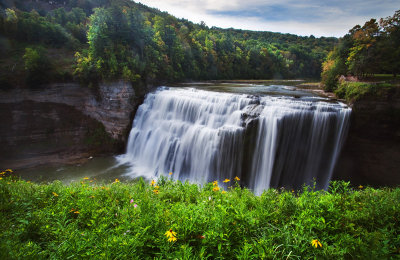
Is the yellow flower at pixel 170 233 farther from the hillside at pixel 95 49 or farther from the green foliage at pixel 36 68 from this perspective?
the green foliage at pixel 36 68

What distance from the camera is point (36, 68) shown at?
16.8m

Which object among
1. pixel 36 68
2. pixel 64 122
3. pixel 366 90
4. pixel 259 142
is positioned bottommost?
pixel 64 122

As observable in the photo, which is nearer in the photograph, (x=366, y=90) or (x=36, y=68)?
(x=366, y=90)

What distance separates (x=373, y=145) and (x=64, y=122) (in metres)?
21.5

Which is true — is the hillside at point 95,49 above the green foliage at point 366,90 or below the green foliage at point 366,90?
above

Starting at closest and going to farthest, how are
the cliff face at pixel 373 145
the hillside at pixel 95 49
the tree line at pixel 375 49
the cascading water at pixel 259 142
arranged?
the cliff face at pixel 373 145
the cascading water at pixel 259 142
the tree line at pixel 375 49
the hillside at pixel 95 49

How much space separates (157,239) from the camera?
293 cm

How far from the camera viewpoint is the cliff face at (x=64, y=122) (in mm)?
16312

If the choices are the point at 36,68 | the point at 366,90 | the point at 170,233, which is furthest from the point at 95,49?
the point at 366,90

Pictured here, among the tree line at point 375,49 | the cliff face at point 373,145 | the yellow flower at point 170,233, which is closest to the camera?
the yellow flower at point 170,233

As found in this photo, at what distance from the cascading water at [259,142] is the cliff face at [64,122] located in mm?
5564

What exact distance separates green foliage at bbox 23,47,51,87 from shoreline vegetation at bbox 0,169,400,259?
16.4 metres

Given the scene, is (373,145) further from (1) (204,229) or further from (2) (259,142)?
(1) (204,229)

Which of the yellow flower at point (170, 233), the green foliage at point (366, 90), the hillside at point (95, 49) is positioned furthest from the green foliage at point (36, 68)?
the green foliage at point (366, 90)
